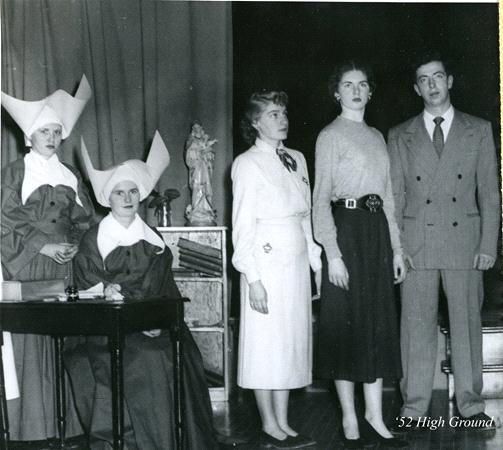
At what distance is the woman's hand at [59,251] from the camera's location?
3.38 meters

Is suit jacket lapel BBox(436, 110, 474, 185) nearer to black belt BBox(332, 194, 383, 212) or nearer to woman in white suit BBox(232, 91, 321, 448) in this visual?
black belt BBox(332, 194, 383, 212)

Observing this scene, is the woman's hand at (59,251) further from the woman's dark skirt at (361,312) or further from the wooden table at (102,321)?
the woman's dark skirt at (361,312)

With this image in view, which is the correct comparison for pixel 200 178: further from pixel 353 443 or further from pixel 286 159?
pixel 353 443

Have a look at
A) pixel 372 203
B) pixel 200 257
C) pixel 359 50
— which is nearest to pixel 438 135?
pixel 372 203

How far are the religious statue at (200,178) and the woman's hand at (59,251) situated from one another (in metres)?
1.57

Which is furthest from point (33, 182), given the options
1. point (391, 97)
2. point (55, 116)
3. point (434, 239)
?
point (391, 97)

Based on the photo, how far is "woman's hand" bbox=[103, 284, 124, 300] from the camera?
3.07m

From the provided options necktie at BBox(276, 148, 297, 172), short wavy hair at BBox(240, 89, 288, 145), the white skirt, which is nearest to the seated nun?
the white skirt

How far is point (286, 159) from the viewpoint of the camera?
11.5ft

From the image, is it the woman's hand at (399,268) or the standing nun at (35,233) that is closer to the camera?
the standing nun at (35,233)

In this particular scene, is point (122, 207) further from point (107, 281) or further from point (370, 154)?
point (370, 154)

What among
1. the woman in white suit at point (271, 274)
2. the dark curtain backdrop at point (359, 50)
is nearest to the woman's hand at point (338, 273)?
the woman in white suit at point (271, 274)

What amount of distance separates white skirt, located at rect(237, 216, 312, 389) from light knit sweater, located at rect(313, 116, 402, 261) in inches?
6.4

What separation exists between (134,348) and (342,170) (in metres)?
1.20
